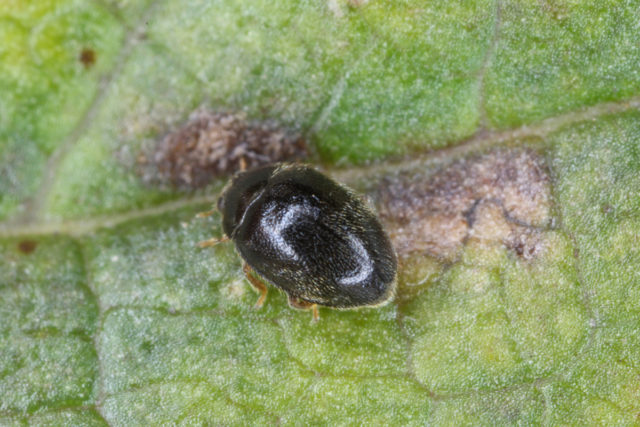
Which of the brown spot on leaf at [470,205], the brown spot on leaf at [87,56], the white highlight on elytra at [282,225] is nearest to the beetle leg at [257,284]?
the white highlight on elytra at [282,225]

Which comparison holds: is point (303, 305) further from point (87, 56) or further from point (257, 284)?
point (87, 56)

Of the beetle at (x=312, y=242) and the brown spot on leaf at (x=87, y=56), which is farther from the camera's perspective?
the brown spot on leaf at (x=87, y=56)

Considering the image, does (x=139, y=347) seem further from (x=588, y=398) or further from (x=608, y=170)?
(x=608, y=170)

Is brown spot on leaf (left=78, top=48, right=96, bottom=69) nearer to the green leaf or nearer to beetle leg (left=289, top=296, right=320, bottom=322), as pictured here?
the green leaf

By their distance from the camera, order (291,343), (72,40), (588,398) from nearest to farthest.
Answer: (588,398), (291,343), (72,40)

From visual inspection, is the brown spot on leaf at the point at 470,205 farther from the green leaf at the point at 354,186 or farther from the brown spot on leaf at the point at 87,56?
the brown spot on leaf at the point at 87,56

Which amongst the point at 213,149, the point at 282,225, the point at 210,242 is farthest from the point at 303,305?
the point at 213,149

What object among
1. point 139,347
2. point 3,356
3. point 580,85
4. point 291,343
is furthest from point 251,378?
point 580,85

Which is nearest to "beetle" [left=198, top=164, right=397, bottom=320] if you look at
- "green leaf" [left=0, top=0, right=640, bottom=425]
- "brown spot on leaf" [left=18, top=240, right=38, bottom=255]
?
"green leaf" [left=0, top=0, right=640, bottom=425]
